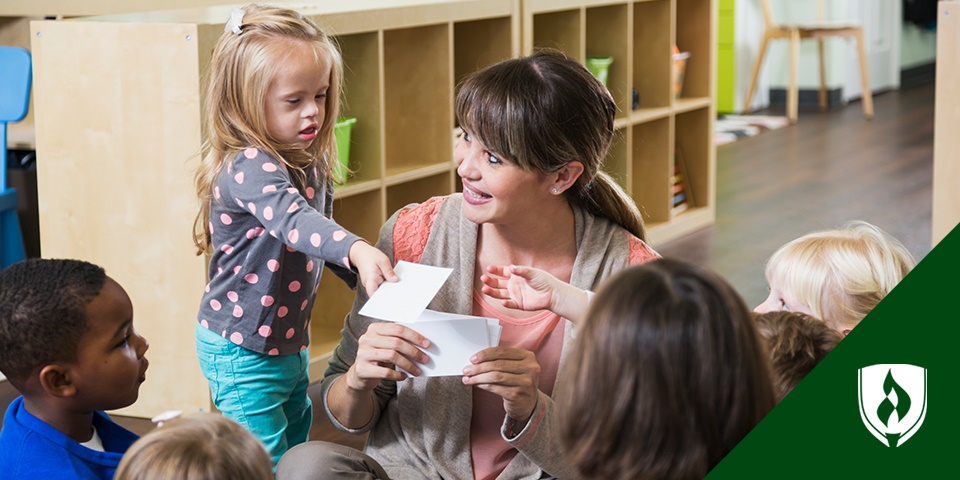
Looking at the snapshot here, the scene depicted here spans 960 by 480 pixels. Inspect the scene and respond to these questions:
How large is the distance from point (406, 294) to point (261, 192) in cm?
53

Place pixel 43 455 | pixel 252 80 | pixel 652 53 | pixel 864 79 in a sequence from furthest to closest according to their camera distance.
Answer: pixel 864 79, pixel 652 53, pixel 252 80, pixel 43 455

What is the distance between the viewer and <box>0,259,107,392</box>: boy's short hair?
5.16ft

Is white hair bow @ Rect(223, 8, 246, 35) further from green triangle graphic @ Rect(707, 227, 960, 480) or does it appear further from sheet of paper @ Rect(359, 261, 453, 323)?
green triangle graphic @ Rect(707, 227, 960, 480)

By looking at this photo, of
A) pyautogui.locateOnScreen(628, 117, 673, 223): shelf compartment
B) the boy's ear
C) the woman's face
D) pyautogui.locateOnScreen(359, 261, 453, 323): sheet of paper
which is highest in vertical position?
the woman's face

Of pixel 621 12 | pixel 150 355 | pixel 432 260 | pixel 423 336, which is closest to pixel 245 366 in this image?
pixel 432 260

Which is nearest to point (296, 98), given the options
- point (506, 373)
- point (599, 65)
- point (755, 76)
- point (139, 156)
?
point (506, 373)

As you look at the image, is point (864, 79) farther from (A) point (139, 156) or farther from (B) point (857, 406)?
(B) point (857, 406)

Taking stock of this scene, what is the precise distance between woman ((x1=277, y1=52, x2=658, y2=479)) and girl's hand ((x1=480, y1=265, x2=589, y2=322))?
70 millimetres

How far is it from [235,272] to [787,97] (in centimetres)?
708

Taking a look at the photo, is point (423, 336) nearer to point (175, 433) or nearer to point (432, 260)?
point (432, 260)

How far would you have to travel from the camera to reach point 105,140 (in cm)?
288

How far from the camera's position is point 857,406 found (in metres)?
1.07

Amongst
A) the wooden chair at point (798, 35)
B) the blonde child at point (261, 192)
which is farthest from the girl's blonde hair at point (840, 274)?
the wooden chair at point (798, 35)

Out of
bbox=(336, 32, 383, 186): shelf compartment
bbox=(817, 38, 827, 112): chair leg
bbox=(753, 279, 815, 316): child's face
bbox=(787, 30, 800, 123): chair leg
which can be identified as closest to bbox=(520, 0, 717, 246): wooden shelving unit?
bbox=(336, 32, 383, 186): shelf compartment
